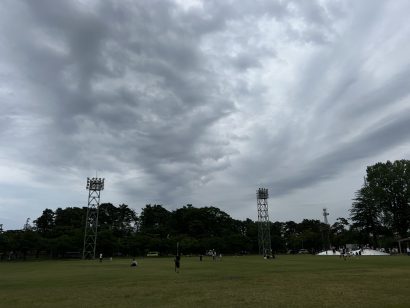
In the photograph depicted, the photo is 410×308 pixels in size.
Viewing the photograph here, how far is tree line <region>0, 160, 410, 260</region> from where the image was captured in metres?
86.2

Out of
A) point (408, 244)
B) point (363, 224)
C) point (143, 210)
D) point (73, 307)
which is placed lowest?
point (73, 307)

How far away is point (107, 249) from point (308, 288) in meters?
75.6

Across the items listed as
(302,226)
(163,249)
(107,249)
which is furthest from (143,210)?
(302,226)

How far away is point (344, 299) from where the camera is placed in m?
13.7

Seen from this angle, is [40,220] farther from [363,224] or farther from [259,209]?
[363,224]

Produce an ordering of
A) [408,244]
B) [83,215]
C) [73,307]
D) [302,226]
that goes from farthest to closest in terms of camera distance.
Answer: [302,226], [83,215], [408,244], [73,307]

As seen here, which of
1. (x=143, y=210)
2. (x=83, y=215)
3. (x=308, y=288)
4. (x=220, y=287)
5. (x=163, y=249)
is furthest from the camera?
(x=143, y=210)

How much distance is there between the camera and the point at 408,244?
83000mm

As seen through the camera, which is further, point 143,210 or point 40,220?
point 143,210

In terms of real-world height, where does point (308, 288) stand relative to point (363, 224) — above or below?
below

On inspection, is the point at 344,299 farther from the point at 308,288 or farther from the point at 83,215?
the point at 83,215

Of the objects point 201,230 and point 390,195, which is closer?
point 390,195

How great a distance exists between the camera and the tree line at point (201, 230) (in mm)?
86250

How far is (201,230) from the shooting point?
412 ft
